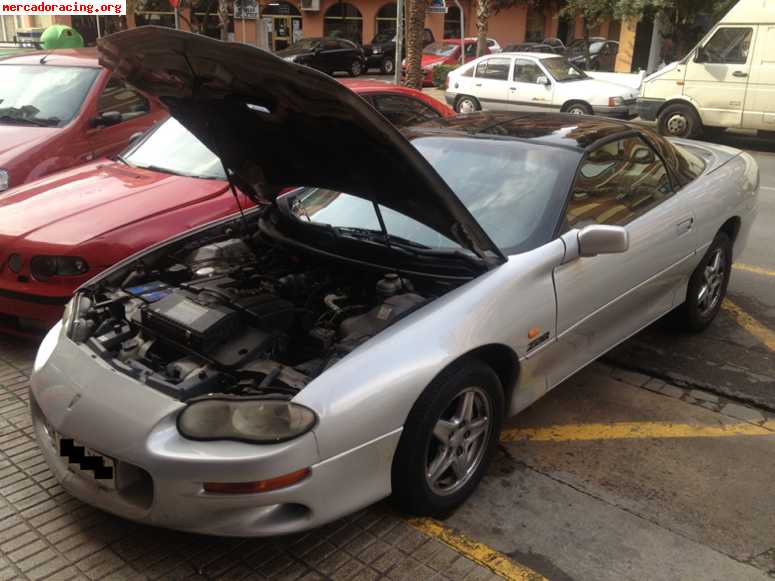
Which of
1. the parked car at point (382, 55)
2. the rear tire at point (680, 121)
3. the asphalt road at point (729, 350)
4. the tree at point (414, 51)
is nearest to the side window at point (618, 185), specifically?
the asphalt road at point (729, 350)

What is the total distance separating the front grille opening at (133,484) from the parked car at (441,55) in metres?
21.8

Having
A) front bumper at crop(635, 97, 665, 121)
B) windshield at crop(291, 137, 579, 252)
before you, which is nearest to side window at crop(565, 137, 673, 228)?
windshield at crop(291, 137, 579, 252)

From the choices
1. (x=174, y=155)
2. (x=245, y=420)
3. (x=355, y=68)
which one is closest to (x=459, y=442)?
(x=245, y=420)

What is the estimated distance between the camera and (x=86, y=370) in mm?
2795

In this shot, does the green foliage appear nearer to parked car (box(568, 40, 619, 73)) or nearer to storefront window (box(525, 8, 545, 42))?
parked car (box(568, 40, 619, 73))

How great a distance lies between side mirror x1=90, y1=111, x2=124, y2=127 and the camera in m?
6.39

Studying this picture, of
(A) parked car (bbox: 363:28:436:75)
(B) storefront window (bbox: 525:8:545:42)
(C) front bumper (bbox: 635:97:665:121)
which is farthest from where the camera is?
(B) storefront window (bbox: 525:8:545:42)

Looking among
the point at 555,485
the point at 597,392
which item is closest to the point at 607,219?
the point at 597,392

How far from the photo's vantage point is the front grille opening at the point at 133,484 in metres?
2.56

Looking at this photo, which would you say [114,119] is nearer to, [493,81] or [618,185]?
[618,185]

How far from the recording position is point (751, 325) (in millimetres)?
5066

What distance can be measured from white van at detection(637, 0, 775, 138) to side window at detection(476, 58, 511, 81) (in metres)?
3.38

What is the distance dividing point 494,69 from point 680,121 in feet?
15.0

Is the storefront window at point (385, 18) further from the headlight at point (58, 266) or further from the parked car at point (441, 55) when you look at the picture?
the headlight at point (58, 266)
